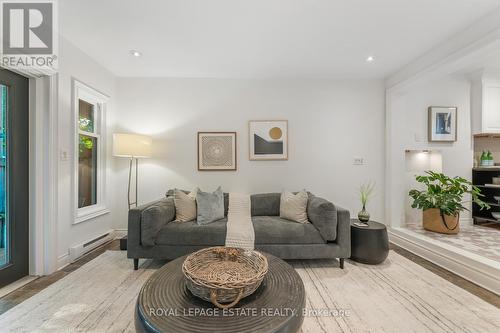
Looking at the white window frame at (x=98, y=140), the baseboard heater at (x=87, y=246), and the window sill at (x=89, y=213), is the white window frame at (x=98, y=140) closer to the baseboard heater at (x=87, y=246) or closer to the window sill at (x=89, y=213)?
the window sill at (x=89, y=213)

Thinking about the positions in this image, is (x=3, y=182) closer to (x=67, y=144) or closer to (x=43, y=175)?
(x=43, y=175)

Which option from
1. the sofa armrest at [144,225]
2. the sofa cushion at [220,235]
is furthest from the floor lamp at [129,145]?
the sofa cushion at [220,235]

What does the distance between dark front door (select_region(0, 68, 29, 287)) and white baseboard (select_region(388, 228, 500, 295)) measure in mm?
4408

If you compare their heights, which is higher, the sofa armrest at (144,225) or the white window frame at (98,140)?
the white window frame at (98,140)

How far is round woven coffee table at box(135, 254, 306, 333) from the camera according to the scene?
0.92 m

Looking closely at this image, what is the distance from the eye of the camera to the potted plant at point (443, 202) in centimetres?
312

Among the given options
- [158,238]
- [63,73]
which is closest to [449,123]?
[158,238]

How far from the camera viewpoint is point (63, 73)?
235 centimetres

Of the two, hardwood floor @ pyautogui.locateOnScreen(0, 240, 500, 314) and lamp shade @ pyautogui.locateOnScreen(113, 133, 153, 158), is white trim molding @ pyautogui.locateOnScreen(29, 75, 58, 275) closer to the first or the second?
hardwood floor @ pyautogui.locateOnScreen(0, 240, 500, 314)

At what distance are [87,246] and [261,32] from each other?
10.6ft

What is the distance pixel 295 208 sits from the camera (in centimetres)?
259

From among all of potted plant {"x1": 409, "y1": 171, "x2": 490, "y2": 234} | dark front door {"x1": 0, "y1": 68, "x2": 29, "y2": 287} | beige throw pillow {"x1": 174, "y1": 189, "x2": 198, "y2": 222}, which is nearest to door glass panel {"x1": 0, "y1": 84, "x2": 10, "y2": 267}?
dark front door {"x1": 0, "y1": 68, "x2": 29, "y2": 287}

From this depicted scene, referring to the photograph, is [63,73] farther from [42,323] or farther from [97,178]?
[42,323]

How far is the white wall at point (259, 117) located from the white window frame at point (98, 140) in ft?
0.81
